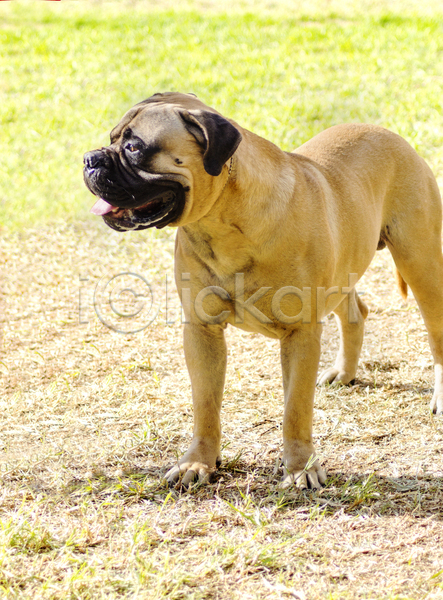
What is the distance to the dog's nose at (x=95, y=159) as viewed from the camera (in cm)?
263

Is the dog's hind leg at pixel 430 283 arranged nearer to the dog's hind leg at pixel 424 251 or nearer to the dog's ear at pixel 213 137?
the dog's hind leg at pixel 424 251

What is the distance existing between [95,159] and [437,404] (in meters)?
2.37

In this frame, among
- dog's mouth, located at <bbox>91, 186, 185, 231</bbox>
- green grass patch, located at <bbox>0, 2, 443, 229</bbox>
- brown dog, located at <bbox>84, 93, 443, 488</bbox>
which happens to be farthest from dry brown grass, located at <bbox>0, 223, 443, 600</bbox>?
green grass patch, located at <bbox>0, 2, 443, 229</bbox>

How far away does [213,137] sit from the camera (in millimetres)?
2580

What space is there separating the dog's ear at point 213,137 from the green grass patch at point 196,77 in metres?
5.22

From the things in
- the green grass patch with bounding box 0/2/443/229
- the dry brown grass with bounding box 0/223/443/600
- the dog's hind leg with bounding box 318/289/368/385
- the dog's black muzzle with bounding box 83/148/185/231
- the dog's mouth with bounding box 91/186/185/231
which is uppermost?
the green grass patch with bounding box 0/2/443/229

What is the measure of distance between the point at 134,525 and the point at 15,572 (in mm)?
485

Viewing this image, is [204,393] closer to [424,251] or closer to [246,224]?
[246,224]

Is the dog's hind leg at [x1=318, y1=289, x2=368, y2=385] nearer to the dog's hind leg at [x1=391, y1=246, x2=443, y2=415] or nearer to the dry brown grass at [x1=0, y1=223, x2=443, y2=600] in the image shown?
the dry brown grass at [x1=0, y1=223, x2=443, y2=600]

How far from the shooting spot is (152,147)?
8.55 feet

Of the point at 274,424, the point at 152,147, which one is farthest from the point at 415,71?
the point at 152,147

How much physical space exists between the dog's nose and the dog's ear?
0.35 m

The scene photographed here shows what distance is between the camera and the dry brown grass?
2422mm

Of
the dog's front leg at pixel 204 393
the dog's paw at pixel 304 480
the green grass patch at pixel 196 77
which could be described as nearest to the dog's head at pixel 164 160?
the dog's front leg at pixel 204 393
